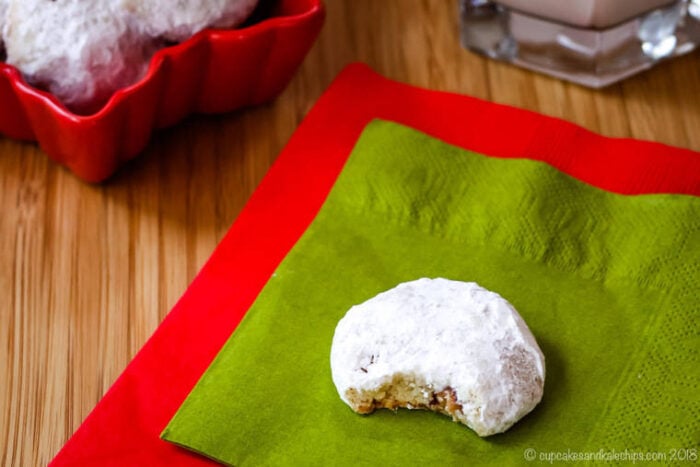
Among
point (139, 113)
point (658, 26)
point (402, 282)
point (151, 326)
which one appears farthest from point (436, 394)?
point (658, 26)

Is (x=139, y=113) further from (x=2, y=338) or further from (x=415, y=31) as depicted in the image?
(x=415, y=31)

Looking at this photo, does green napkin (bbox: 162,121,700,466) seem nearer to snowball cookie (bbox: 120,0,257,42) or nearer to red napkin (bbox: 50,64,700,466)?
red napkin (bbox: 50,64,700,466)

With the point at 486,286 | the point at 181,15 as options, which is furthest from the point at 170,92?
the point at 486,286

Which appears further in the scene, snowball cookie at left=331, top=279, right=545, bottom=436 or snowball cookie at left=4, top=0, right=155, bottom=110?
snowball cookie at left=4, top=0, right=155, bottom=110

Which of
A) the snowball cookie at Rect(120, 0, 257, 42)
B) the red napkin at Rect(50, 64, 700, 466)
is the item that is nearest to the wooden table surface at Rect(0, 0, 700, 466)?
the red napkin at Rect(50, 64, 700, 466)

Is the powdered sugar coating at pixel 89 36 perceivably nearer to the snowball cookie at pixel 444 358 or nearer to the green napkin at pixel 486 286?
the green napkin at pixel 486 286

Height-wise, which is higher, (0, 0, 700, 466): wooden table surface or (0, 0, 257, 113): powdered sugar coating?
(0, 0, 257, 113): powdered sugar coating
